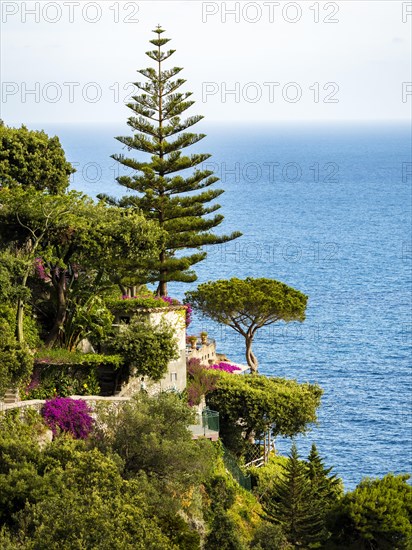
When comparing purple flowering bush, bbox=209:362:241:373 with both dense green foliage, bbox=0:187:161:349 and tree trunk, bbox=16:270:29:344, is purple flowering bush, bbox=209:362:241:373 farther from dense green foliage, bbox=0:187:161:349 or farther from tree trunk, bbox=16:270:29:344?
tree trunk, bbox=16:270:29:344

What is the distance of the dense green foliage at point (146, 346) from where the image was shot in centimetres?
3238

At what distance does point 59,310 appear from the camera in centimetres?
3244

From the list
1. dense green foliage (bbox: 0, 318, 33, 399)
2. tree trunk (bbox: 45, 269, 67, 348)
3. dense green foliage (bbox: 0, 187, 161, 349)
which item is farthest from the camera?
tree trunk (bbox: 45, 269, 67, 348)

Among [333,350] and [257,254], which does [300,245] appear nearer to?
[257,254]

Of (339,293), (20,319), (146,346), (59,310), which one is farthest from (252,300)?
(339,293)

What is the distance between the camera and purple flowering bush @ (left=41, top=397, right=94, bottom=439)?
94.2 ft

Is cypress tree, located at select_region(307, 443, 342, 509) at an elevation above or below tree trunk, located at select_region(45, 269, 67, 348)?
below

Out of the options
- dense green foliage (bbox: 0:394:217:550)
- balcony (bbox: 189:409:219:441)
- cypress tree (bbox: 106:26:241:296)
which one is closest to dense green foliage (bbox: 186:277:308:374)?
cypress tree (bbox: 106:26:241:296)

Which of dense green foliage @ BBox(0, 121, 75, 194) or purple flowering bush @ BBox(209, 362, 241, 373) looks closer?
dense green foliage @ BBox(0, 121, 75, 194)

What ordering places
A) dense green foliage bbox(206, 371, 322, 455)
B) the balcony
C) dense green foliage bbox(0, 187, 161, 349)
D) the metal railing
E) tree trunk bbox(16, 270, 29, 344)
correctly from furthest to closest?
dense green foliage bbox(206, 371, 322, 455), the metal railing, dense green foliage bbox(0, 187, 161, 349), the balcony, tree trunk bbox(16, 270, 29, 344)

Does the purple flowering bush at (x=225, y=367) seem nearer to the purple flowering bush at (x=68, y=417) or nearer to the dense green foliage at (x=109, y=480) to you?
the dense green foliage at (x=109, y=480)

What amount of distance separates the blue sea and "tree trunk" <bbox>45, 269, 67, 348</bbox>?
18.7 m

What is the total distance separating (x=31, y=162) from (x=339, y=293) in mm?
50254

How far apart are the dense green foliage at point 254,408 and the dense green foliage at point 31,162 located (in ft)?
26.7
